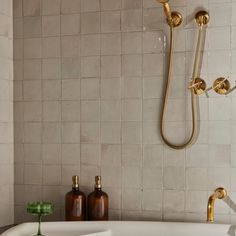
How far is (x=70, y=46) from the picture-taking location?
7.97 feet

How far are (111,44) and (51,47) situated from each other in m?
0.33

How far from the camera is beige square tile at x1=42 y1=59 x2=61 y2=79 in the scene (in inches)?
96.2

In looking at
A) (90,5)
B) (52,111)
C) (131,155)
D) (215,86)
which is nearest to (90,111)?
(52,111)

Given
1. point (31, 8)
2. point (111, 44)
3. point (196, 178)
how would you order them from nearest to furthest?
point (196, 178) → point (111, 44) → point (31, 8)

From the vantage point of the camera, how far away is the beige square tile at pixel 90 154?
2395 mm

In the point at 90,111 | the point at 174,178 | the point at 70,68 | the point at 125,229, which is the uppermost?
the point at 70,68

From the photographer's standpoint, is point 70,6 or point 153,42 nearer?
point 153,42

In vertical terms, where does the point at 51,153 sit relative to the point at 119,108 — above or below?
below

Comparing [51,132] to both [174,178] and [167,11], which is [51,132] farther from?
[167,11]

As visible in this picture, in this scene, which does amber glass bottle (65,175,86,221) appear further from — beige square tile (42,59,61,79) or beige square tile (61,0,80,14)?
beige square tile (61,0,80,14)

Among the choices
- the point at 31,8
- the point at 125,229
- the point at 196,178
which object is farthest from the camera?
the point at 31,8

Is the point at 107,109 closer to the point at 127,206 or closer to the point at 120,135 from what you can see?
the point at 120,135

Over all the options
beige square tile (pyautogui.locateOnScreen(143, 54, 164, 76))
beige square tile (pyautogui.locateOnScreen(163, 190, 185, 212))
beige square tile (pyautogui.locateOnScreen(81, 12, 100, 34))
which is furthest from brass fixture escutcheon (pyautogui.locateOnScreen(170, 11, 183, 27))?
beige square tile (pyautogui.locateOnScreen(163, 190, 185, 212))

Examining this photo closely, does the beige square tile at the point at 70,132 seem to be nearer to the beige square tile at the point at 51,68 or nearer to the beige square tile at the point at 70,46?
the beige square tile at the point at 51,68
